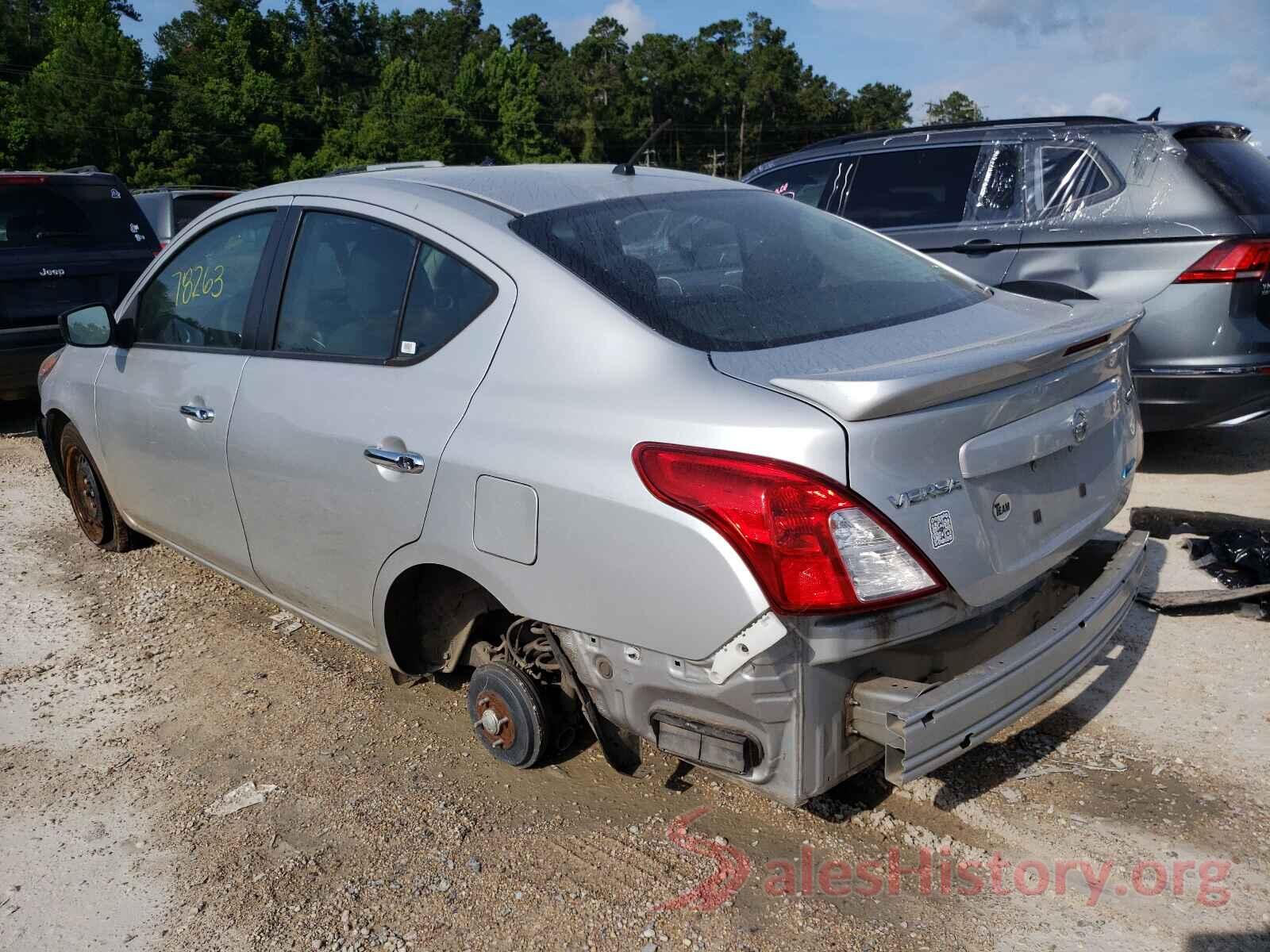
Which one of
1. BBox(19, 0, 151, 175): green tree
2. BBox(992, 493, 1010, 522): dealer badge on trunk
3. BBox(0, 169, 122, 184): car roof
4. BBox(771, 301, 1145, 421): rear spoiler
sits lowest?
BBox(992, 493, 1010, 522): dealer badge on trunk

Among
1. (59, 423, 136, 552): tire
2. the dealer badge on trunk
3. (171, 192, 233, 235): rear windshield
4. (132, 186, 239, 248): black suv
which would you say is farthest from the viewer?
(171, 192, 233, 235): rear windshield

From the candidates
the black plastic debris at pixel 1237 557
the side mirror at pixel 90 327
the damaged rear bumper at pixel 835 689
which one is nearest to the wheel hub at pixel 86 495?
the side mirror at pixel 90 327

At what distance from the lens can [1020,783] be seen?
2834 millimetres

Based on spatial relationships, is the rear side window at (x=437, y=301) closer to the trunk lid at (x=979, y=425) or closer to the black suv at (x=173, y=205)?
the trunk lid at (x=979, y=425)

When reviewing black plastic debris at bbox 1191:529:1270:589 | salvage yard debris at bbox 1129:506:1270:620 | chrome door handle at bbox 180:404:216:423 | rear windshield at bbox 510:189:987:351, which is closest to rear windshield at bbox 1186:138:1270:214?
salvage yard debris at bbox 1129:506:1270:620

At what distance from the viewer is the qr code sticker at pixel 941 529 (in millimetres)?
2102

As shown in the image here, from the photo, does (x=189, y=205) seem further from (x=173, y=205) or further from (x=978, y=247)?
(x=978, y=247)

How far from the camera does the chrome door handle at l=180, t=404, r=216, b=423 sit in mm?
3467

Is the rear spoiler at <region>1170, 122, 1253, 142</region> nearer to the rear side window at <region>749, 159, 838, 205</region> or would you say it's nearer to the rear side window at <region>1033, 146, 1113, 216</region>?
the rear side window at <region>1033, 146, 1113, 216</region>

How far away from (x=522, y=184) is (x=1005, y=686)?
190cm

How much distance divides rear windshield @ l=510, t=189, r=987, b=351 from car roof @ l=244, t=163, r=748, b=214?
0.25 feet

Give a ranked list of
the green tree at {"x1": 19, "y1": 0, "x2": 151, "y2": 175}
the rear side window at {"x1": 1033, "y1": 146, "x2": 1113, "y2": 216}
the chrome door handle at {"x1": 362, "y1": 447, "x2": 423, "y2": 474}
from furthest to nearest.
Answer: the green tree at {"x1": 19, "y1": 0, "x2": 151, "y2": 175} → the rear side window at {"x1": 1033, "y1": 146, "x2": 1113, "y2": 216} → the chrome door handle at {"x1": 362, "y1": 447, "x2": 423, "y2": 474}

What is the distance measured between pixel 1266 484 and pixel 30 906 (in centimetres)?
562

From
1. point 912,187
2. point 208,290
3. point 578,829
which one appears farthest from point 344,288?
point 912,187
